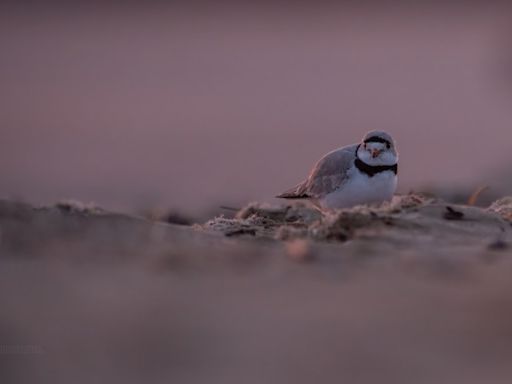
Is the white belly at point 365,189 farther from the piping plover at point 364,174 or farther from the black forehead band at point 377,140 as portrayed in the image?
the black forehead band at point 377,140

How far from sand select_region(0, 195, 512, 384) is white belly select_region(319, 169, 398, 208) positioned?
3.20 feet

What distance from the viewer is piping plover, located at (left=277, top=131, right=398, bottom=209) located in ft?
22.3

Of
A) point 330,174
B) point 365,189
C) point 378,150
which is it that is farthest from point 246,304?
point 330,174

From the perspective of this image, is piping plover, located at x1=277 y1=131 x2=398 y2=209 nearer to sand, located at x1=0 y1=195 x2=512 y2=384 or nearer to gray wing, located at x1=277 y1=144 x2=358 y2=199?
gray wing, located at x1=277 y1=144 x2=358 y2=199

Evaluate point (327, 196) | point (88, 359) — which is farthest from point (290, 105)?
point (88, 359)

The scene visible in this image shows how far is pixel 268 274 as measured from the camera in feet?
15.6

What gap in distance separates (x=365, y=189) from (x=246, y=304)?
8.64 ft

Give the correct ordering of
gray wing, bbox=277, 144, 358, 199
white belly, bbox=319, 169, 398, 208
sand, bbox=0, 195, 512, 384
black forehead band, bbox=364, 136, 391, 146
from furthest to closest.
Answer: gray wing, bbox=277, 144, 358, 199, black forehead band, bbox=364, 136, 391, 146, white belly, bbox=319, 169, 398, 208, sand, bbox=0, 195, 512, 384

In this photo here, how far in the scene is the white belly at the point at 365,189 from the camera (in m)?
6.78

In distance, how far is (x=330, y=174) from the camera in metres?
7.14

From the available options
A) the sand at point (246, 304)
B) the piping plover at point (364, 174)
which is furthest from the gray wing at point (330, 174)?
the sand at point (246, 304)

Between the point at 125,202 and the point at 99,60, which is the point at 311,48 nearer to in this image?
the point at 99,60

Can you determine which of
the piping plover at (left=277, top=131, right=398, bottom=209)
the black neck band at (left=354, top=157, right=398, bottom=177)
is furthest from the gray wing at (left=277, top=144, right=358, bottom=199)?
the black neck band at (left=354, top=157, right=398, bottom=177)

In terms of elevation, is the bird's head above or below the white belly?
above
